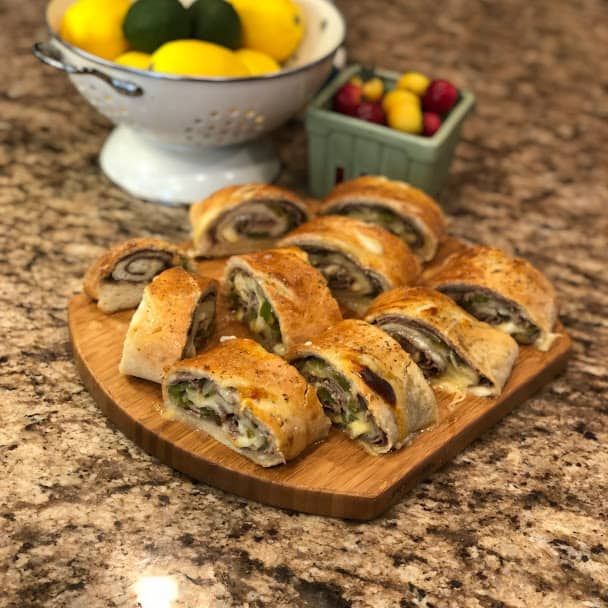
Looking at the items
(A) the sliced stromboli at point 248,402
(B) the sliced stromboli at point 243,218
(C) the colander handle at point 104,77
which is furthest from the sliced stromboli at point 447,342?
(C) the colander handle at point 104,77

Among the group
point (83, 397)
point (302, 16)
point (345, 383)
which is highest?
point (302, 16)

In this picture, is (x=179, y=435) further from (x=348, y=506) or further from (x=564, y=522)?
(x=564, y=522)

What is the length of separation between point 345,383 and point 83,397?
1.44 feet

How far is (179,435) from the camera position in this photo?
1.45 meters

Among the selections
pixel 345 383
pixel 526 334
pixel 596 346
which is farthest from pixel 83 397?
pixel 596 346

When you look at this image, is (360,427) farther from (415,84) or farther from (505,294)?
(415,84)

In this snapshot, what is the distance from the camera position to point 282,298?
1.61m

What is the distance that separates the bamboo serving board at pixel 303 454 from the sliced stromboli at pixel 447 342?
33mm

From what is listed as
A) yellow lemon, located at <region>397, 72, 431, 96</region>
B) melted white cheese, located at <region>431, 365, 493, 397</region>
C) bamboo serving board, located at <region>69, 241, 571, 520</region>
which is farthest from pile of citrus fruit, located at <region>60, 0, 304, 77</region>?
melted white cheese, located at <region>431, 365, 493, 397</region>

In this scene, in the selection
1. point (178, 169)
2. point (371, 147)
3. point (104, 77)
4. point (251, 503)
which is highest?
point (104, 77)

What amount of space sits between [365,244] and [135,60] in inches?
22.9

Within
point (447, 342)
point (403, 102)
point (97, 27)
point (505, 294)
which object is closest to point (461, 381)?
point (447, 342)

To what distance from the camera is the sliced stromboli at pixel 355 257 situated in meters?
1.75

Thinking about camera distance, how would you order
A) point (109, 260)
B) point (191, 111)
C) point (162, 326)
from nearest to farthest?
point (162, 326) < point (109, 260) < point (191, 111)
